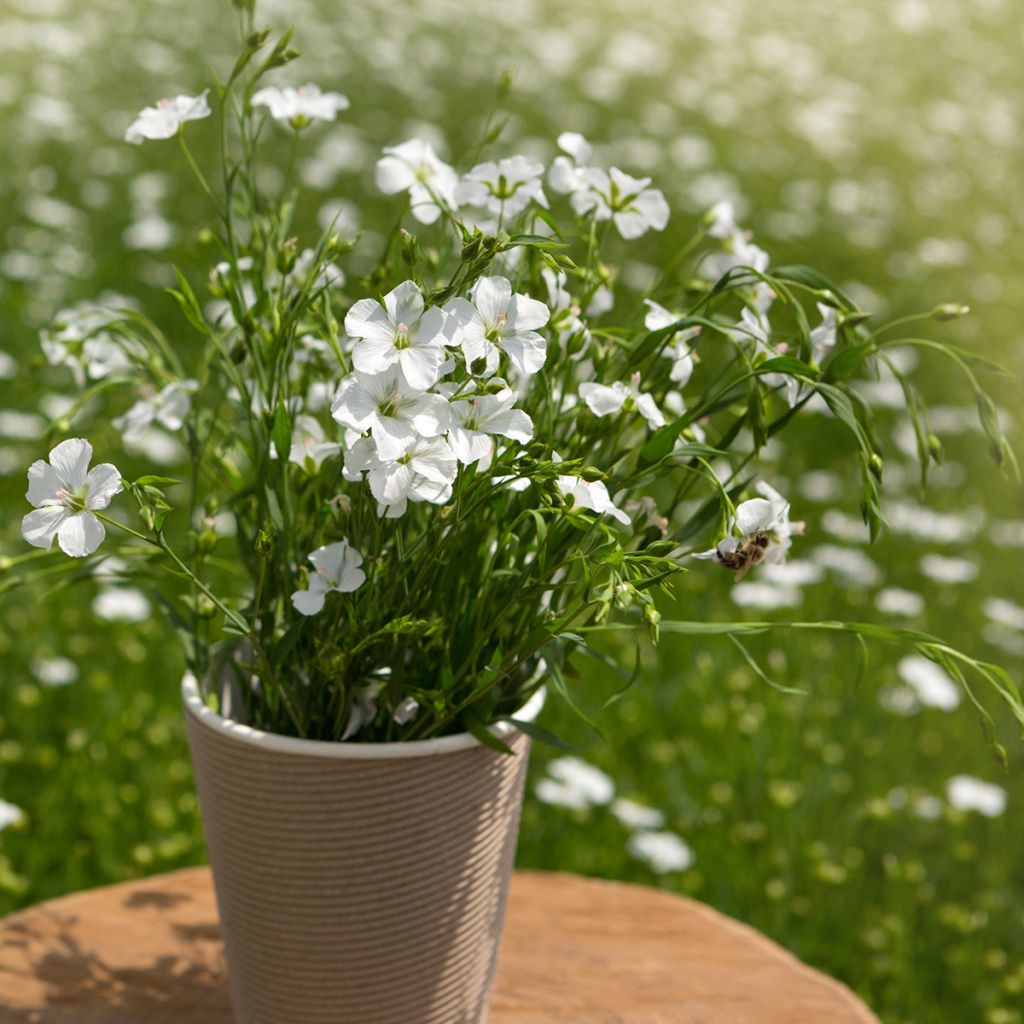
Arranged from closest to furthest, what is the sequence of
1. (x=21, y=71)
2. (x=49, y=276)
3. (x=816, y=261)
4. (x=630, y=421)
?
(x=630, y=421), (x=49, y=276), (x=816, y=261), (x=21, y=71)

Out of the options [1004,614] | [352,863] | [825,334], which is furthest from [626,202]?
[1004,614]

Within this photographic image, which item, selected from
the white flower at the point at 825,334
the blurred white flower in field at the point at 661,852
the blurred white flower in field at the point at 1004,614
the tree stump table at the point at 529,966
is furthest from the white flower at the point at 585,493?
the blurred white flower in field at the point at 1004,614

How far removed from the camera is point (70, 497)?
751mm

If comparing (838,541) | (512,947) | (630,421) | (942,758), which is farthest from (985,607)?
(630,421)

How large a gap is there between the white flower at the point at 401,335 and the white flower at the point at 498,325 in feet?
0.06

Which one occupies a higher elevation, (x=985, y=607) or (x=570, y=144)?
(x=570, y=144)

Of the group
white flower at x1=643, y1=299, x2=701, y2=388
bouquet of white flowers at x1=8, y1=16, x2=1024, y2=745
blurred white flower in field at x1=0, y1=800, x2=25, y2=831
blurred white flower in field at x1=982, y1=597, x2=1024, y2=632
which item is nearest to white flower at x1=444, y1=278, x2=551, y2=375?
bouquet of white flowers at x1=8, y1=16, x2=1024, y2=745

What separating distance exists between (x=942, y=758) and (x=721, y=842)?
44cm

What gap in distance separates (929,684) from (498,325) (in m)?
1.47

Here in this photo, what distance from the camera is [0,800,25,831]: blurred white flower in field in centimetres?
156

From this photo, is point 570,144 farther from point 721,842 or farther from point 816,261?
point 816,261

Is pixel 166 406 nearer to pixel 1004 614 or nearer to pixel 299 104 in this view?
pixel 299 104

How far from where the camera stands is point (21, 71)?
415 cm

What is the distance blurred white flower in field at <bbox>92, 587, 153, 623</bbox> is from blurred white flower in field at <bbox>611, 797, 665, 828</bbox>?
0.76 metres
